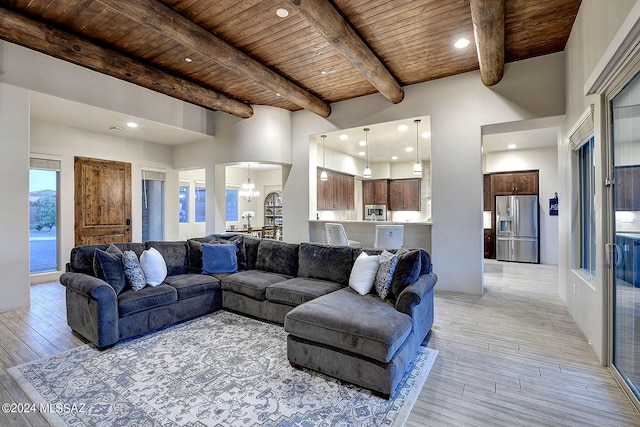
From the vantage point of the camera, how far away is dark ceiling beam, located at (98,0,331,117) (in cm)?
300

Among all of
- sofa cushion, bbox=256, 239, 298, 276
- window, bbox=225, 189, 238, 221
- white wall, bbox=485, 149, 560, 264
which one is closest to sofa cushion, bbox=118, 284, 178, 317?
sofa cushion, bbox=256, 239, 298, 276

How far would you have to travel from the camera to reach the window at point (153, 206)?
740 cm

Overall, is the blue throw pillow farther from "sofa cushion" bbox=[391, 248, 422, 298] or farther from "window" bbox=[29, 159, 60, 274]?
"window" bbox=[29, 159, 60, 274]

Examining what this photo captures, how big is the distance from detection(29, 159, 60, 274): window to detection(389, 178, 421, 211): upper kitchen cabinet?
28.4 ft

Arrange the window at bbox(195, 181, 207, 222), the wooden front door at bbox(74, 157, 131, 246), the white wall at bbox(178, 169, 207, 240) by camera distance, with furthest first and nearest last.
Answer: the window at bbox(195, 181, 207, 222), the white wall at bbox(178, 169, 207, 240), the wooden front door at bbox(74, 157, 131, 246)

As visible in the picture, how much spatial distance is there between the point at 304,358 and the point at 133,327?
1.85 meters

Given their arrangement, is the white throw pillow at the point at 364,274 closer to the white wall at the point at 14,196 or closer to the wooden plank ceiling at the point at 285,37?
the wooden plank ceiling at the point at 285,37

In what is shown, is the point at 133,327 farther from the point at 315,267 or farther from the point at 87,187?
the point at 87,187

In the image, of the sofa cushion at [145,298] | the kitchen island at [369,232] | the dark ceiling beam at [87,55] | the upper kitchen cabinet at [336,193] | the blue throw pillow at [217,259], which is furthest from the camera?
the upper kitchen cabinet at [336,193]

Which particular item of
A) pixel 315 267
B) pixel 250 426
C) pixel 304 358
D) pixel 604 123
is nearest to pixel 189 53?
pixel 315 267

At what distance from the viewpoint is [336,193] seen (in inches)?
345

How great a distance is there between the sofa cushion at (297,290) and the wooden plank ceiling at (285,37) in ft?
8.86

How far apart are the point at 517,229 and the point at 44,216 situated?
1037cm

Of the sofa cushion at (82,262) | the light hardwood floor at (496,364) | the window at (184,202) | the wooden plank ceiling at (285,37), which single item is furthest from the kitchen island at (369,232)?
the window at (184,202)
